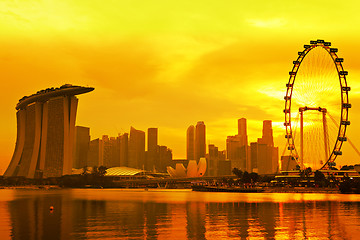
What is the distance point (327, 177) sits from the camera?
180 m

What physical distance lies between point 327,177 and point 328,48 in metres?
76.9

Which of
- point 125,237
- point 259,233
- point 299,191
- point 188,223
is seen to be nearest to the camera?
point 125,237

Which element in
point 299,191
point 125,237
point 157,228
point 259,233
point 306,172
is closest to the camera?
point 125,237

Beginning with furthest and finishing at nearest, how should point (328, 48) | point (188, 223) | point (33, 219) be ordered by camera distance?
1. point (328, 48)
2. point (33, 219)
3. point (188, 223)

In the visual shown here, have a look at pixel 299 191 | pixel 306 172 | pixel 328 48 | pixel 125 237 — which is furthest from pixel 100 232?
pixel 306 172

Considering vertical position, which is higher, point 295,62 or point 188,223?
point 295,62

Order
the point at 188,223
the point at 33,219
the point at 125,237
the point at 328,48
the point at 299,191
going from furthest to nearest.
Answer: the point at 299,191 → the point at 328,48 → the point at 33,219 → the point at 188,223 → the point at 125,237

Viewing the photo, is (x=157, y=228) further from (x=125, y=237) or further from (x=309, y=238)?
(x=309, y=238)

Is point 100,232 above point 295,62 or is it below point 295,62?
below

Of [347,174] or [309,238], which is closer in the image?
[309,238]

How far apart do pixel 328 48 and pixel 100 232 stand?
93780 millimetres

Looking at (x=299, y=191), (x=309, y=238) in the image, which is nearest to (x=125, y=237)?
(x=309, y=238)

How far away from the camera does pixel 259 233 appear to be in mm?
36906

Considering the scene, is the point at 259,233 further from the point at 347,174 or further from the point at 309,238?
the point at 347,174
